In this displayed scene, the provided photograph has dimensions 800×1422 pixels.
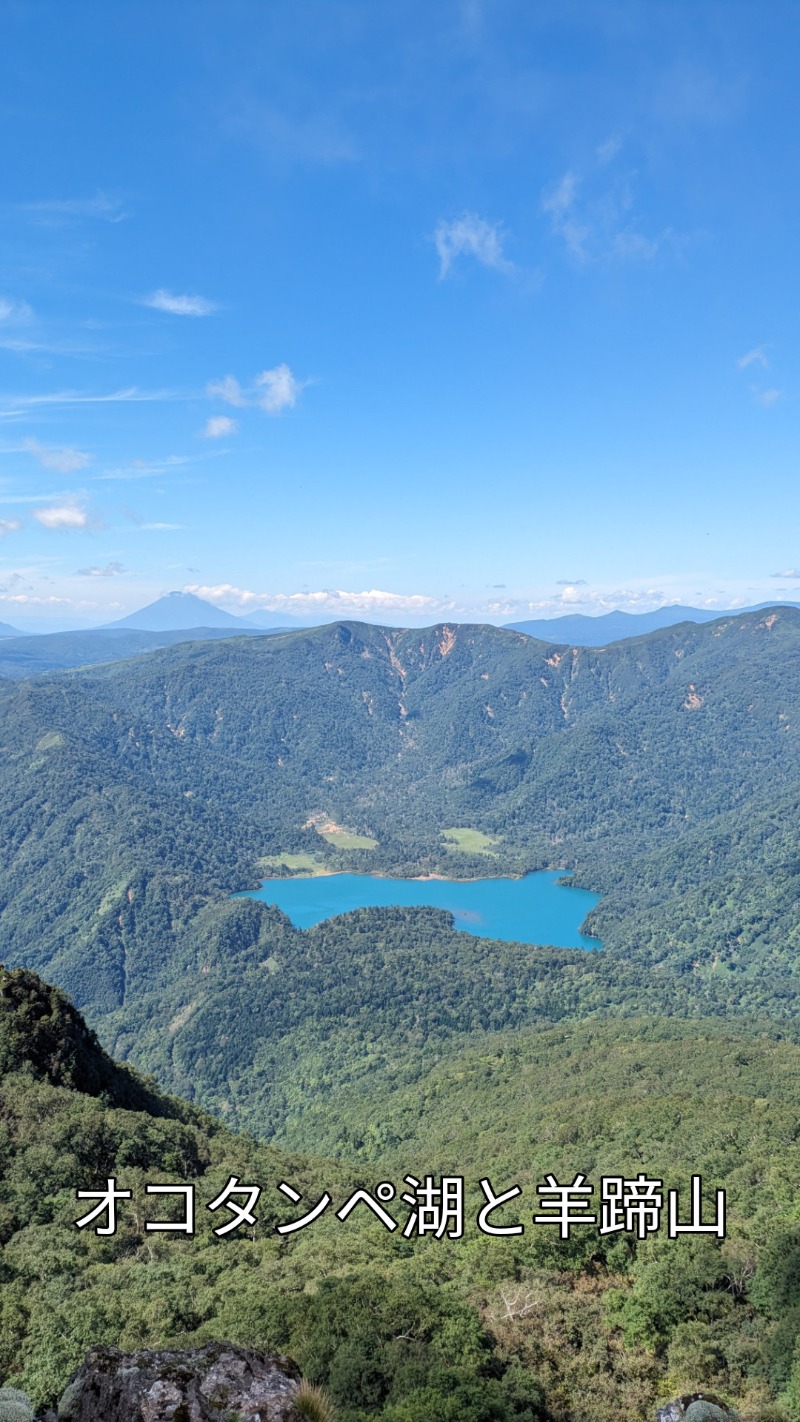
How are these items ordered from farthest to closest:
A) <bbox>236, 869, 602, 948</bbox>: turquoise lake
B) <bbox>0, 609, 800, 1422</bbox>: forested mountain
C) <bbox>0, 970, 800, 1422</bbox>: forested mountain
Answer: <bbox>236, 869, 602, 948</bbox>: turquoise lake < <bbox>0, 609, 800, 1422</bbox>: forested mountain < <bbox>0, 970, 800, 1422</bbox>: forested mountain

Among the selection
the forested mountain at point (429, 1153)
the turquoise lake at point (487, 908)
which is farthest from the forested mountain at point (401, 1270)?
the turquoise lake at point (487, 908)

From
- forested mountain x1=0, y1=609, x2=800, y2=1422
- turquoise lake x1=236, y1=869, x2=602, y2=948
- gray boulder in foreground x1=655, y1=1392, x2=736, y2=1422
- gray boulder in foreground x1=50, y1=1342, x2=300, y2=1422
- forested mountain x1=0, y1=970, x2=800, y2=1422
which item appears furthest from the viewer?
turquoise lake x1=236, y1=869, x2=602, y2=948

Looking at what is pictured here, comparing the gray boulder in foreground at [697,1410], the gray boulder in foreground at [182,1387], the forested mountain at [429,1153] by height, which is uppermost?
the gray boulder in foreground at [182,1387]

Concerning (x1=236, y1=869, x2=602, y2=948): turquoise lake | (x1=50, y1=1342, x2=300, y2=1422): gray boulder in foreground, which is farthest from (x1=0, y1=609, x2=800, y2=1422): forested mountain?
(x1=236, y1=869, x2=602, y2=948): turquoise lake

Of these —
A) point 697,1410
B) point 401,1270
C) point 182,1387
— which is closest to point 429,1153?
point 401,1270

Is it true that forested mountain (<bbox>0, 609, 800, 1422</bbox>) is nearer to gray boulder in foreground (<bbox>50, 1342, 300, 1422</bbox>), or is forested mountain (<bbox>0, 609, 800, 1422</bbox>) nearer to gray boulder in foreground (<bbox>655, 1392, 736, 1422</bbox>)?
gray boulder in foreground (<bbox>655, 1392, 736, 1422</bbox>)

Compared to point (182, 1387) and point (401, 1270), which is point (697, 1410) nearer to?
point (182, 1387)

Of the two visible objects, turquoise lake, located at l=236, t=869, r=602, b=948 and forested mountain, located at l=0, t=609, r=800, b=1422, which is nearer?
forested mountain, located at l=0, t=609, r=800, b=1422

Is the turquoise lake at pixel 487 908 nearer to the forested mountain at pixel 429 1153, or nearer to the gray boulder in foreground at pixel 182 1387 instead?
the forested mountain at pixel 429 1153
